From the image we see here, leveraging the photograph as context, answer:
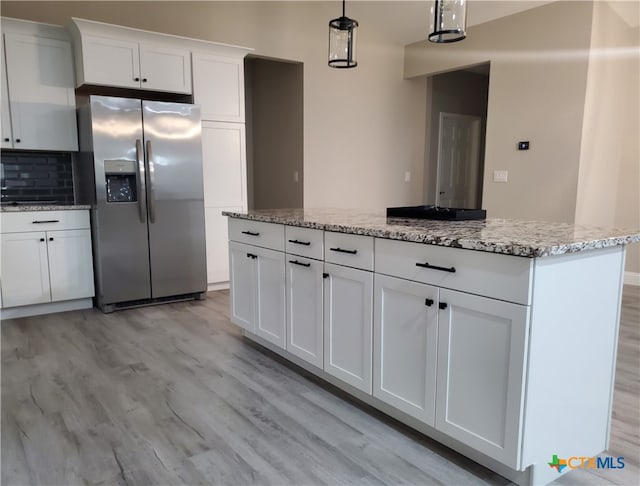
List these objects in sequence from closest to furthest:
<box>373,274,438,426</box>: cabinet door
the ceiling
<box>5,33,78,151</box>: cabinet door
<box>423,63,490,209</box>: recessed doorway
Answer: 1. <box>373,274,438,426</box>: cabinet door
2. <box>5,33,78,151</box>: cabinet door
3. the ceiling
4. <box>423,63,490,209</box>: recessed doorway

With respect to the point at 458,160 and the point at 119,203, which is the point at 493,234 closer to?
the point at 119,203

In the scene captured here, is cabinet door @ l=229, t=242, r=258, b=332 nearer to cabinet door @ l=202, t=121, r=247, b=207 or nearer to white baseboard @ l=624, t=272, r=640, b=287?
cabinet door @ l=202, t=121, r=247, b=207

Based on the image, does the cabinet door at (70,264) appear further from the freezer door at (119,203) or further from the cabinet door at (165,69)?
the cabinet door at (165,69)

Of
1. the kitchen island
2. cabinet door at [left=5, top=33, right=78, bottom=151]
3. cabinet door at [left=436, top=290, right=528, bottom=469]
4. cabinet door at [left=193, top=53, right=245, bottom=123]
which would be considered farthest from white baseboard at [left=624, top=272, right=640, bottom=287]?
cabinet door at [left=5, top=33, right=78, bottom=151]

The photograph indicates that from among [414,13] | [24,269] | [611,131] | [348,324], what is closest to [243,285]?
[348,324]

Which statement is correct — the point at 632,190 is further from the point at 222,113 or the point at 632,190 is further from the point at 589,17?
the point at 222,113

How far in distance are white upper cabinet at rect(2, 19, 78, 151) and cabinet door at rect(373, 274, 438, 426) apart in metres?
3.24

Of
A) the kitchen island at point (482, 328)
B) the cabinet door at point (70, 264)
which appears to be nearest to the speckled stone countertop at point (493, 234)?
the kitchen island at point (482, 328)

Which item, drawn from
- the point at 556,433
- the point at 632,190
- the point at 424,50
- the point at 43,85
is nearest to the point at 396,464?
the point at 556,433

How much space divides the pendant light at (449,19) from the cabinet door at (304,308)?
128 centimetres

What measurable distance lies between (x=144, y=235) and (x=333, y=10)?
11.0 feet

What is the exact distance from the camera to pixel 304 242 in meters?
2.41

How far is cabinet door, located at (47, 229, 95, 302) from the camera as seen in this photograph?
3.74m

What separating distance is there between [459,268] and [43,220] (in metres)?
3.38
